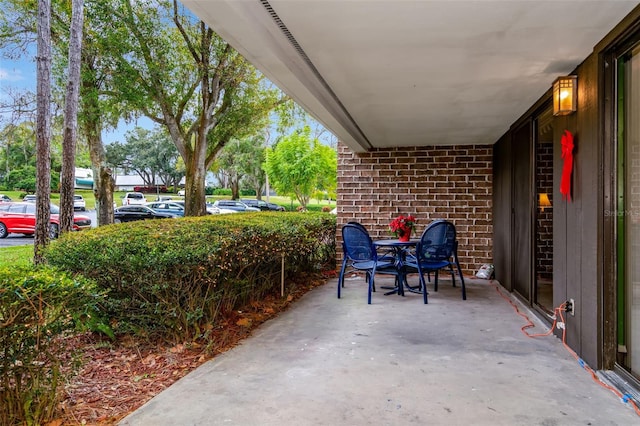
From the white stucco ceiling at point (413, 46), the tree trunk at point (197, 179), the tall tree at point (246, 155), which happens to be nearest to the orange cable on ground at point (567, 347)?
the white stucco ceiling at point (413, 46)

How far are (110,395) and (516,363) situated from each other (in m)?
2.51

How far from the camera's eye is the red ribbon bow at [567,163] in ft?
9.58

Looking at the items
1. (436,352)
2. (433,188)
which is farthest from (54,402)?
(433,188)

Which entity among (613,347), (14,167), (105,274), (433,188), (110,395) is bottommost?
(110,395)

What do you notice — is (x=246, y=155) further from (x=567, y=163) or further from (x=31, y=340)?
(x=31, y=340)

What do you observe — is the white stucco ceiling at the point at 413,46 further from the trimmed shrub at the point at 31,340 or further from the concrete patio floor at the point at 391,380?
the concrete patio floor at the point at 391,380

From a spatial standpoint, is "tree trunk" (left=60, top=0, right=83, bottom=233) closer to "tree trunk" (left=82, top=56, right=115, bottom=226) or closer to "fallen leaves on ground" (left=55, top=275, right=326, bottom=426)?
"tree trunk" (left=82, top=56, right=115, bottom=226)

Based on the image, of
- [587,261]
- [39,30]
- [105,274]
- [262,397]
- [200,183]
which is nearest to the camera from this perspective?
[262,397]

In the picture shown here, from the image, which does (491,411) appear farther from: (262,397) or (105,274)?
(105,274)

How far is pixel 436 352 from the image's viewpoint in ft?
9.82

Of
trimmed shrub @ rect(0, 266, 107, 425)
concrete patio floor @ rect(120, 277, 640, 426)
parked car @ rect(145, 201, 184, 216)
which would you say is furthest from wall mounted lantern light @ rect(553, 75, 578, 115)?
parked car @ rect(145, 201, 184, 216)

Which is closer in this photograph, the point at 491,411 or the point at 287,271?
the point at 491,411

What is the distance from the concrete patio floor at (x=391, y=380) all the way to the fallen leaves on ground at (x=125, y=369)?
13 cm

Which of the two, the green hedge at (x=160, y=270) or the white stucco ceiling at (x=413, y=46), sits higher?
the white stucco ceiling at (x=413, y=46)
